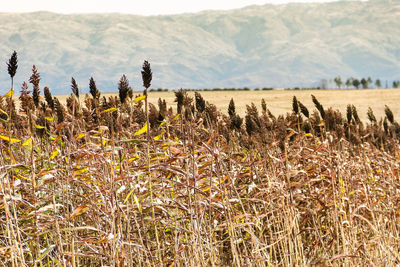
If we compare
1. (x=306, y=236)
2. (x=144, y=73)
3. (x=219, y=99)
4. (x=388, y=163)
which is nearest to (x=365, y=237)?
(x=306, y=236)

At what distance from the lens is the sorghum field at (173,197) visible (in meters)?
3.80

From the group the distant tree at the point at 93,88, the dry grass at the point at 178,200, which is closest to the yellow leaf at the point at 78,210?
the dry grass at the point at 178,200

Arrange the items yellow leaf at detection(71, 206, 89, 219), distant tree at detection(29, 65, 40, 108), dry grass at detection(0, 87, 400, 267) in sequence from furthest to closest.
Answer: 1. distant tree at detection(29, 65, 40, 108)
2. dry grass at detection(0, 87, 400, 267)
3. yellow leaf at detection(71, 206, 89, 219)

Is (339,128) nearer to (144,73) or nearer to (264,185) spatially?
(264,185)

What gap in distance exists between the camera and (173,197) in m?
4.94

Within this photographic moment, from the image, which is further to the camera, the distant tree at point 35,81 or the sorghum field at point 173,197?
the distant tree at point 35,81

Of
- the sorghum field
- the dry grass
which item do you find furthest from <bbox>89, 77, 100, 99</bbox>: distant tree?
the dry grass

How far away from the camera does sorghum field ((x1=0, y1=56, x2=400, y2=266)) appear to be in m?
3.80

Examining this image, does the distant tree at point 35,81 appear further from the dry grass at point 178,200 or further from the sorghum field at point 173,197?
the dry grass at point 178,200

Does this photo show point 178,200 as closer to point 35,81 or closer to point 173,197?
point 173,197

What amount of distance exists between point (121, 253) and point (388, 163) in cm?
500

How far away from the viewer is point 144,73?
3.44 meters

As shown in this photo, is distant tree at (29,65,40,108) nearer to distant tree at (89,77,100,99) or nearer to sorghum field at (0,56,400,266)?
sorghum field at (0,56,400,266)

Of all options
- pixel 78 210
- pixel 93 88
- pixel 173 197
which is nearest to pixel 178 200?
pixel 173 197
